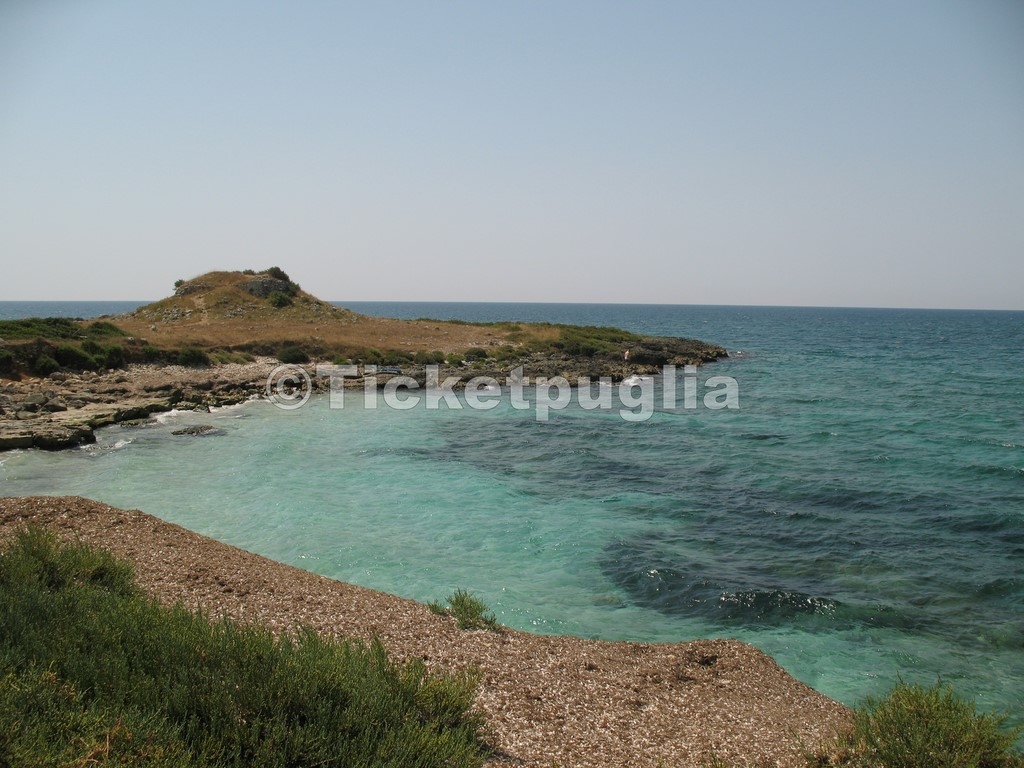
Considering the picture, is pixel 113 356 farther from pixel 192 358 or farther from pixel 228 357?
pixel 228 357

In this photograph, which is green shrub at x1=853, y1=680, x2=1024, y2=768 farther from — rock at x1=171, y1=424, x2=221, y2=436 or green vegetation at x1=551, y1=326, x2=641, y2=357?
green vegetation at x1=551, y1=326, x2=641, y2=357

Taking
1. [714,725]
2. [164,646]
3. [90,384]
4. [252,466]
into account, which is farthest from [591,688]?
[90,384]

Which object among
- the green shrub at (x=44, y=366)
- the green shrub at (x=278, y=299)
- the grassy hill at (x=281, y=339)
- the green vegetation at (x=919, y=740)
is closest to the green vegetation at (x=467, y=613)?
the green vegetation at (x=919, y=740)

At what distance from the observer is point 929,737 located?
5.83 meters

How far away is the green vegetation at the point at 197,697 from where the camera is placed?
438 cm

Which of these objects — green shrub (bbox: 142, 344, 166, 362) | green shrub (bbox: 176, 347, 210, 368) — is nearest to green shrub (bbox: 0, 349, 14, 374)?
green shrub (bbox: 142, 344, 166, 362)

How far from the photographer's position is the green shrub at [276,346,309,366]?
4253cm

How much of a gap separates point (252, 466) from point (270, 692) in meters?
17.6

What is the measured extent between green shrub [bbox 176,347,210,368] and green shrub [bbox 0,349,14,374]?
7840 millimetres

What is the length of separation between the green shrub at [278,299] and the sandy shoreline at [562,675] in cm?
4647

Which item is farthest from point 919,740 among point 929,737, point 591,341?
point 591,341

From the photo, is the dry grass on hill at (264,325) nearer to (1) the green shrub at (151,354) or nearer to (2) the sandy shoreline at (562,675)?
(1) the green shrub at (151,354)

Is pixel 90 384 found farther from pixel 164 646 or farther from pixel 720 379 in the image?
pixel 720 379

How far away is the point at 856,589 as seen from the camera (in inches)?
496
